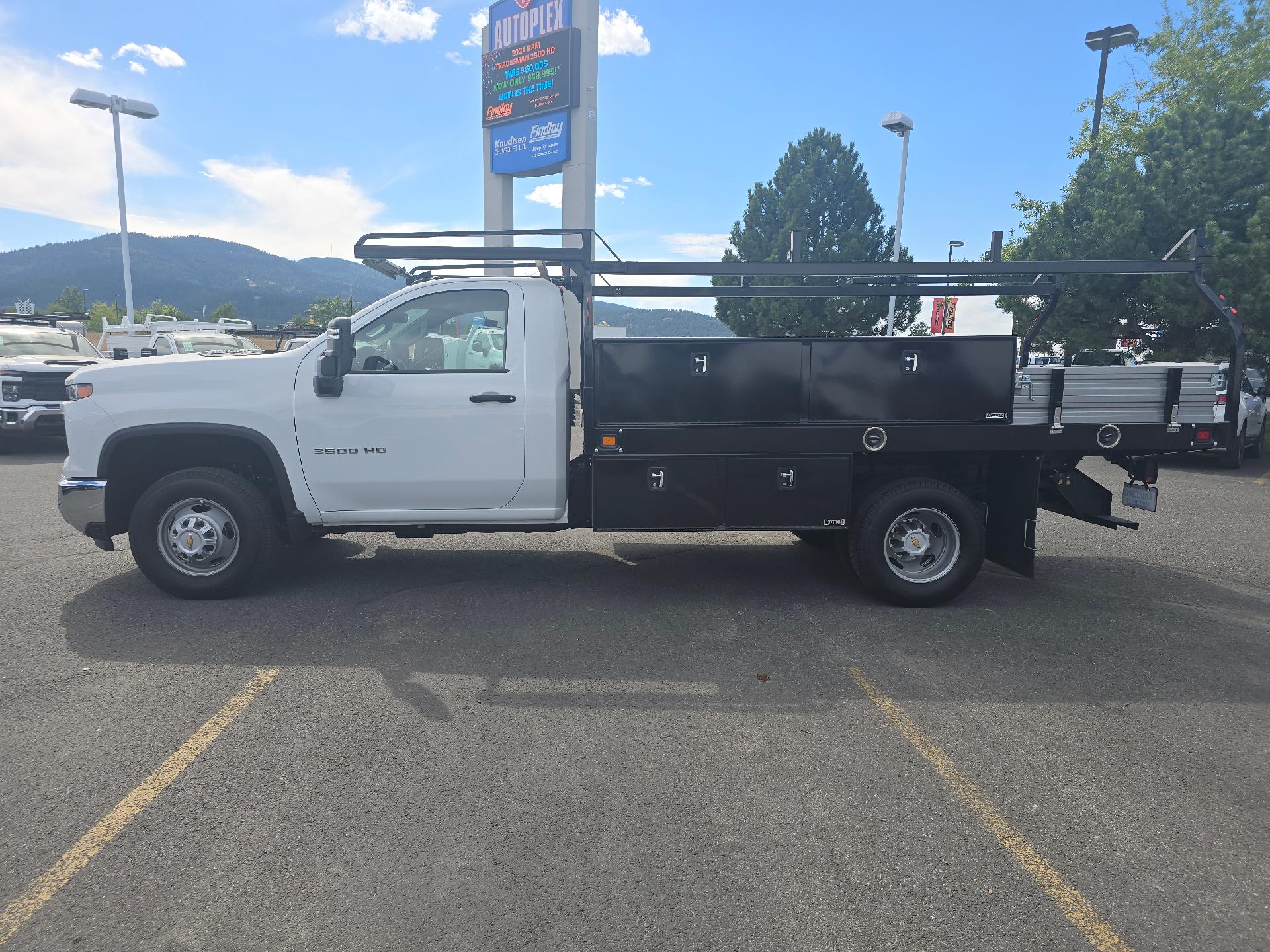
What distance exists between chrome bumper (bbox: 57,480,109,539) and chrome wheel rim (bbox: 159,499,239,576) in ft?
1.37

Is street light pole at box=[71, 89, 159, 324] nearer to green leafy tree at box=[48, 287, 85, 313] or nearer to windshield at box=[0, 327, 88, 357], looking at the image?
windshield at box=[0, 327, 88, 357]

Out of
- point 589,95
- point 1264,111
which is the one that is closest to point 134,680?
point 1264,111

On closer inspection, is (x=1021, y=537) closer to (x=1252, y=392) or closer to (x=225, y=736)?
(x=225, y=736)

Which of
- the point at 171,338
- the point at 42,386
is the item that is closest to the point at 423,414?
the point at 42,386

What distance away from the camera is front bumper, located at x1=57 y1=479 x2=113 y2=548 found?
18.5 ft

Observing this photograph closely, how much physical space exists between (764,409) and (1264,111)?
60.8 ft

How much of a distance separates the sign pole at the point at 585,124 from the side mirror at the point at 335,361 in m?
20.8

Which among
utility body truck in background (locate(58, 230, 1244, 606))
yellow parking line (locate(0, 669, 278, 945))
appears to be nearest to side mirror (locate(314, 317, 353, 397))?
utility body truck in background (locate(58, 230, 1244, 606))

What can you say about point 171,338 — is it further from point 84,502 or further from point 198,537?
point 198,537

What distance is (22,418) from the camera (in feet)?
43.5

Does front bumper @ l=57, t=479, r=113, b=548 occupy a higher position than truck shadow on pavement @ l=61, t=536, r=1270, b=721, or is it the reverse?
front bumper @ l=57, t=479, r=113, b=548

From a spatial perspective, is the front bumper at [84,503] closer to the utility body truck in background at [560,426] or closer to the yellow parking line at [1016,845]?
the utility body truck in background at [560,426]

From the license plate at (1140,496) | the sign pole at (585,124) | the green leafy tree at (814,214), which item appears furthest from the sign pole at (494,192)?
the license plate at (1140,496)

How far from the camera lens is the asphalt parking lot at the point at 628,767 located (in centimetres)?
263
